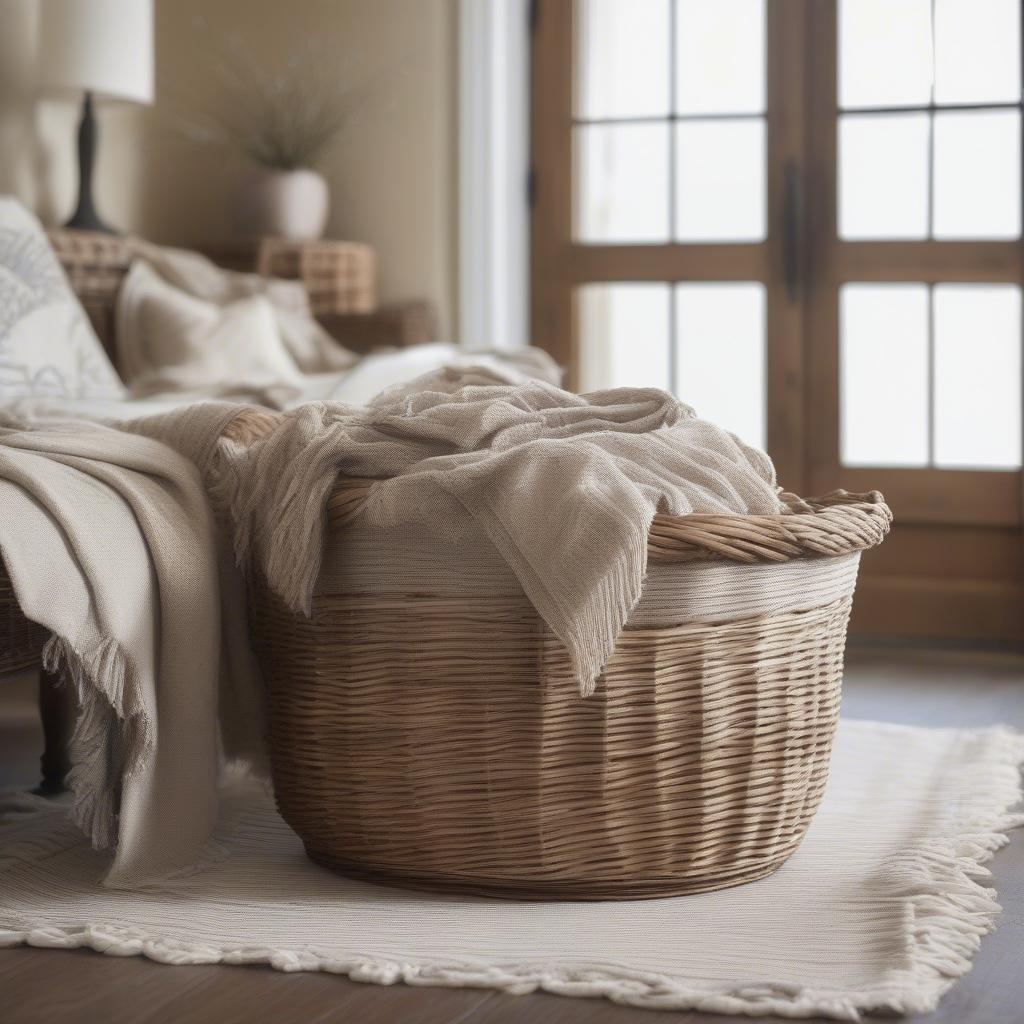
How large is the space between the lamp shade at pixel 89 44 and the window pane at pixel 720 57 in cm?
130

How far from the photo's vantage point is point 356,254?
12.7 feet

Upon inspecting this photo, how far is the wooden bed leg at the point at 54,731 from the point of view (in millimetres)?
2225

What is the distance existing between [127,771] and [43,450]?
375 millimetres

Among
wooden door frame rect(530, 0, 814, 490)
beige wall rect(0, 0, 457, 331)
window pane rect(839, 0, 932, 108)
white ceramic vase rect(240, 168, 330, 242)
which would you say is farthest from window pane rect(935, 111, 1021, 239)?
white ceramic vase rect(240, 168, 330, 242)

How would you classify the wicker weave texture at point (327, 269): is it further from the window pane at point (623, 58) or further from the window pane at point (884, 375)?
the window pane at point (884, 375)

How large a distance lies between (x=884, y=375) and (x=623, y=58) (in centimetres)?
101

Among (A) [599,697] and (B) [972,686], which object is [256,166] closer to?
(B) [972,686]

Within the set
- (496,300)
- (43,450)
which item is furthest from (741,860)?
(496,300)

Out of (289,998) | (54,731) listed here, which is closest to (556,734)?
(289,998)

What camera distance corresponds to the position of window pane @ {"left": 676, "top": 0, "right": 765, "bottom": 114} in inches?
150

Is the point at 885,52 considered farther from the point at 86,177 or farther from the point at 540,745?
the point at 540,745

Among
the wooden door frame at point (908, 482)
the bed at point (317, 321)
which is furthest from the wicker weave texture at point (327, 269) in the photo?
the wooden door frame at point (908, 482)

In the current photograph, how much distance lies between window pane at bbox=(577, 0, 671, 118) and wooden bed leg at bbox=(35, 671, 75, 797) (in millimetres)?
2266

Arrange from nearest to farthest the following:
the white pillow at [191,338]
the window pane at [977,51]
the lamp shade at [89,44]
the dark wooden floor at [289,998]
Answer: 1. the dark wooden floor at [289,998]
2. the white pillow at [191,338]
3. the lamp shade at [89,44]
4. the window pane at [977,51]
